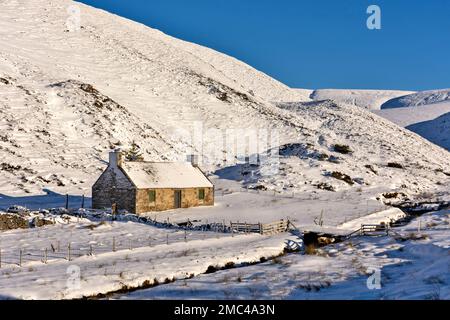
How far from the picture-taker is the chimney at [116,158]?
42344mm

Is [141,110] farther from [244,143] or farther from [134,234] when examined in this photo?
[134,234]

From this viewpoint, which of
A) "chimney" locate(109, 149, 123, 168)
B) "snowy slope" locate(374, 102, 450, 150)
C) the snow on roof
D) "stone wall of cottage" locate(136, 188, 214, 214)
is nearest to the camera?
"stone wall of cottage" locate(136, 188, 214, 214)

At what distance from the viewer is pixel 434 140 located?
A: 4963 inches

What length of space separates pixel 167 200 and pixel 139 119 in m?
37.7

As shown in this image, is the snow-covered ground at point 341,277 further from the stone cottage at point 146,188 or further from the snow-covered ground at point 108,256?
the stone cottage at point 146,188

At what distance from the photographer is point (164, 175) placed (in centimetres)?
4556

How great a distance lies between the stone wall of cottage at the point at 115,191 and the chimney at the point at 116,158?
36cm

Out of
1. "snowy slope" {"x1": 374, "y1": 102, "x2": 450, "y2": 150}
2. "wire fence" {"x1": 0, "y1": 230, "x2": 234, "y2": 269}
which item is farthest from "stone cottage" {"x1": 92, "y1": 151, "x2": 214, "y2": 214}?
"snowy slope" {"x1": 374, "y1": 102, "x2": 450, "y2": 150}

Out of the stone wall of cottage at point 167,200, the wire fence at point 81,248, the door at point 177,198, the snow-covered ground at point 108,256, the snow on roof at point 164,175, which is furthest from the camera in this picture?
the door at point 177,198

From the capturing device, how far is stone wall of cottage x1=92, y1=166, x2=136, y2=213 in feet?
136

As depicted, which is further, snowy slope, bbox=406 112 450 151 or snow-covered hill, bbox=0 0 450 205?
snowy slope, bbox=406 112 450 151

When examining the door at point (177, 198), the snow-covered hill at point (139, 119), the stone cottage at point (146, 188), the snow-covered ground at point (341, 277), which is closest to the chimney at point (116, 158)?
the stone cottage at point (146, 188)

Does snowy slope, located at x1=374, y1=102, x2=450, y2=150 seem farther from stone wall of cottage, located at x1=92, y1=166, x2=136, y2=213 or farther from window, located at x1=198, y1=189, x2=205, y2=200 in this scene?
stone wall of cottage, located at x1=92, y1=166, x2=136, y2=213
